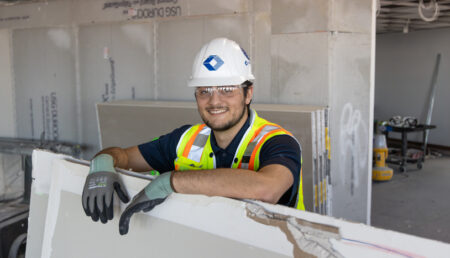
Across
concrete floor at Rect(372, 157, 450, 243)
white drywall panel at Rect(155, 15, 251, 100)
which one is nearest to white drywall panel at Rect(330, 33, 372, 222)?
concrete floor at Rect(372, 157, 450, 243)

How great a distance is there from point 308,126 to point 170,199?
7.77 ft

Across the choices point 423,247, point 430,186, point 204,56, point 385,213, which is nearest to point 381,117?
point 430,186

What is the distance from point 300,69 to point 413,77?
6.47 metres

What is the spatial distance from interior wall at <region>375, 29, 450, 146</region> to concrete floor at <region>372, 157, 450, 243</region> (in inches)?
78.2

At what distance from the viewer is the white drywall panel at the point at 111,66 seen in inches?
214

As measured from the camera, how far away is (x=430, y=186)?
21.2 feet

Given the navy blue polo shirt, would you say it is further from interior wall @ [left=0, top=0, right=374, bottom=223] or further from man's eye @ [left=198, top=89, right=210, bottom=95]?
interior wall @ [left=0, top=0, right=374, bottom=223]

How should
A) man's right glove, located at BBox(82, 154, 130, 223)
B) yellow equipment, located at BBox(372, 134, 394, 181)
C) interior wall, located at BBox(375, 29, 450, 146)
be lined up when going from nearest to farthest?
man's right glove, located at BBox(82, 154, 130, 223)
yellow equipment, located at BBox(372, 134, 394, 181)
interior wall, located at BBox(375, 29, 450, 146)

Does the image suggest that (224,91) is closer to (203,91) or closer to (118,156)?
(203,91)

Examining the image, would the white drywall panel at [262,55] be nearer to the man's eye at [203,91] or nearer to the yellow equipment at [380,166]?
the man's eye at [203,91]

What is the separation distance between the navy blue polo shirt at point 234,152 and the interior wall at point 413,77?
838cm

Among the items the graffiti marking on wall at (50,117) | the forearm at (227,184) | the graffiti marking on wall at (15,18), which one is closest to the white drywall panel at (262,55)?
the forearm at (227,184)

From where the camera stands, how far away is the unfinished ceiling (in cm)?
634

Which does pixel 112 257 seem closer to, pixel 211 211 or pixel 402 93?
pixel 211 211
